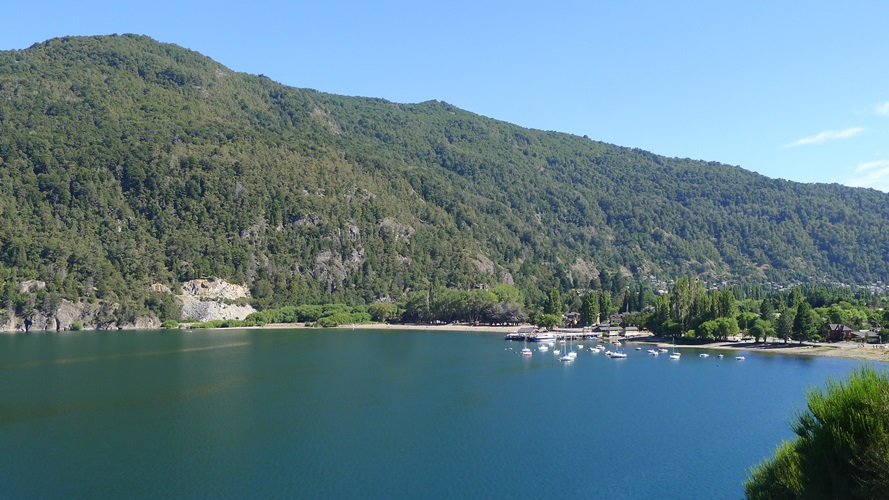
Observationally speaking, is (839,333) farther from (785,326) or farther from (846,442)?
(846,442)

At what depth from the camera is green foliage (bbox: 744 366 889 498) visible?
23219 mm

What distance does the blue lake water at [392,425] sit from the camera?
1853 inches

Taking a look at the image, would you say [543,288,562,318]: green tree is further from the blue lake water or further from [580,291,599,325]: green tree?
the blue lake water

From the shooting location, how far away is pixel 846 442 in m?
24.1

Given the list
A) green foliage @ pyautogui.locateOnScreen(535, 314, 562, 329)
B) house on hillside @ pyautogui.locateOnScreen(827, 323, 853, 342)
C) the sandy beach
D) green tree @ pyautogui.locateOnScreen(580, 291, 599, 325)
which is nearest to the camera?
the sandy beach

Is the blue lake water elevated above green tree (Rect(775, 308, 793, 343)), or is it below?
below

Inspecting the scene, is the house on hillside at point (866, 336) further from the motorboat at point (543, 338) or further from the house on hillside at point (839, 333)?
the motorboat at point (543, 338)

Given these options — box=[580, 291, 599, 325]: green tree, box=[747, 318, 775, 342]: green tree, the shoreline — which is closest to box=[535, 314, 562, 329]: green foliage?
box=[580, 291, 599, 325]: green tree

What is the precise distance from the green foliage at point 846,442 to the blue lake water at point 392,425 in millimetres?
19437

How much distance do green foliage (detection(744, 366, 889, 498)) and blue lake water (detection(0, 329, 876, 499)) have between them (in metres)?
19.4

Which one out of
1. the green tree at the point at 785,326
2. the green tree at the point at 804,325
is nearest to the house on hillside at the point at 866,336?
the green tree at the point at 804,325

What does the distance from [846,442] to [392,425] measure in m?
45.5

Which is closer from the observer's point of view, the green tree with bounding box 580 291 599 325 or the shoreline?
the shoreline

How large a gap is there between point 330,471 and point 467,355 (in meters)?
74.0
